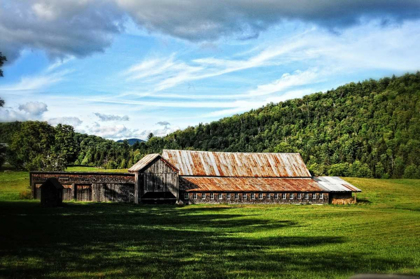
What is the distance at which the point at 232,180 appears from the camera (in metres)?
64.6

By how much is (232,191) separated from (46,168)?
49975 millimetres

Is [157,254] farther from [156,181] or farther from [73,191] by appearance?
[156,181]

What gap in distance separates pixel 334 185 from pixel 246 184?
48.1ft

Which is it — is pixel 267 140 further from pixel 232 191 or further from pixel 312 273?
pixel 312 273

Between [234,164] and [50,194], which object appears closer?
[50,194]

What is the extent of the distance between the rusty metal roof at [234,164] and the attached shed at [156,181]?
483 cm

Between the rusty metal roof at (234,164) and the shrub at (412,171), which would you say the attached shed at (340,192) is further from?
the shrub at (412,171)

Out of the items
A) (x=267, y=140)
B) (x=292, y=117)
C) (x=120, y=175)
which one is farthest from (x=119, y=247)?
(x=292, y=117)

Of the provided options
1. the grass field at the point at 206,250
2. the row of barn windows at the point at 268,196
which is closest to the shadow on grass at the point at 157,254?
the grass field at the point at 206,250

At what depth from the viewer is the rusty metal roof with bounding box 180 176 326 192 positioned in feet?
197

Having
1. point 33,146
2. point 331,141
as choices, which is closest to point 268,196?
point 33,146

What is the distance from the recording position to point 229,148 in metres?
192

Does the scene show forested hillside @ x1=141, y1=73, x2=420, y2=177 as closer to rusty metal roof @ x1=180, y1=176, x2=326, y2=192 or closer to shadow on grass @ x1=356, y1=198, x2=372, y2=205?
shadow on grass @ x1=356, y1=198, x2=372, y2=205

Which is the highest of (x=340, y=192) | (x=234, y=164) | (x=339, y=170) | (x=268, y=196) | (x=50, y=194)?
(x=234, y=164)
